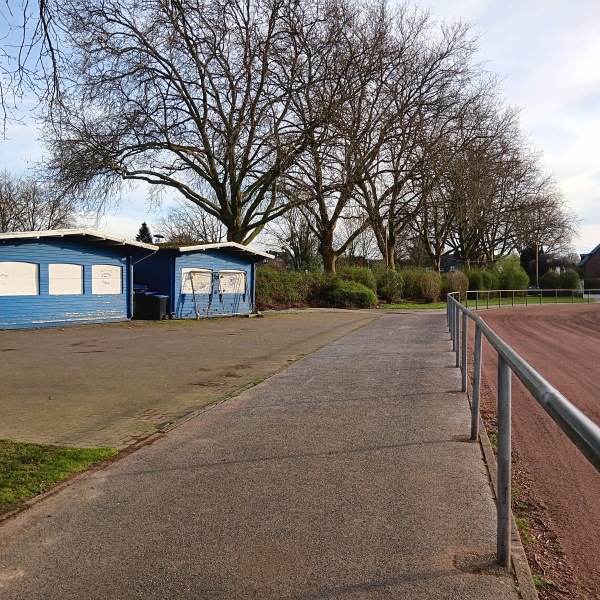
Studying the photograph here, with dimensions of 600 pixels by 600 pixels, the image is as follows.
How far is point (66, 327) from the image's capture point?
2111 cm

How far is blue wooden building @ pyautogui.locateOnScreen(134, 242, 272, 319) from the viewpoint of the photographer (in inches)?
1017

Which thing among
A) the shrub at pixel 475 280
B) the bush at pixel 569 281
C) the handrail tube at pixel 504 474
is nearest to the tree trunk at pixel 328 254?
the shrub at pixel 475 280

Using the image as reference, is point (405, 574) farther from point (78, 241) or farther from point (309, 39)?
point (309, 39)

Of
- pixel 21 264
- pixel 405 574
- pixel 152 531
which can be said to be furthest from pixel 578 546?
pixel 21 264

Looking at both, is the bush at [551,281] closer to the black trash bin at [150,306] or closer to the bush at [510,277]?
the bush at [510,277]

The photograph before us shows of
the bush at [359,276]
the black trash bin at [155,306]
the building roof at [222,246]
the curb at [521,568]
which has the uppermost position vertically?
the building roof at [222,246]

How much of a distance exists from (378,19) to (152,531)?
29.0m

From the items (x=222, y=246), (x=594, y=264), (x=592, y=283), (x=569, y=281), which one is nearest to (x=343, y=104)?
(x=222, y=246)

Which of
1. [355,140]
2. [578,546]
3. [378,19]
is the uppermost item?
[378,19]

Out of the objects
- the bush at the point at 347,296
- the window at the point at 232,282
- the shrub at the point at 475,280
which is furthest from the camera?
the shrub at the point at 475,280

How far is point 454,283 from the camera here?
4347 centimetres

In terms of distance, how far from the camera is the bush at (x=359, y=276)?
1492 inches

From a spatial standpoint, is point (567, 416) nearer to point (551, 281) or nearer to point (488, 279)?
point (488, 279)

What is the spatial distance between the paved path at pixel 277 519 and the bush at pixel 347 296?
28.8 metres
